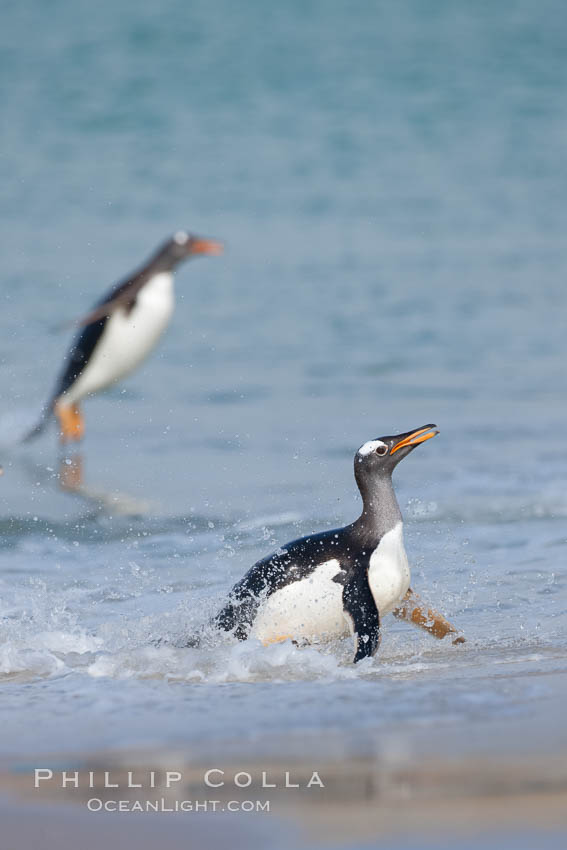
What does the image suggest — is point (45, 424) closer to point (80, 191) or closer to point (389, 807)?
point (389, 807)

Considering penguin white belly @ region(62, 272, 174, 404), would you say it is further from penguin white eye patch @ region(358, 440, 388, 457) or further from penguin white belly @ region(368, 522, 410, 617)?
penguin white belly @ region(368, 522, 410, 617)

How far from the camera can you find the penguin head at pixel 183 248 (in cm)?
956

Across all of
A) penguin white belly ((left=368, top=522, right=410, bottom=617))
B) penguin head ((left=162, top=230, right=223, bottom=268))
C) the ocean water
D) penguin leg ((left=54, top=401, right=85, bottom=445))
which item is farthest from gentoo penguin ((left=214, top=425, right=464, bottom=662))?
penguin head ((left=162, top=230, right=223, bottom=268))

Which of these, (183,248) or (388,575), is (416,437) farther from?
(183,248)

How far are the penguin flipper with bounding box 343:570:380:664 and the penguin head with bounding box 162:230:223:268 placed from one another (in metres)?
5.47

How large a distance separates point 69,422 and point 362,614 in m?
4.83

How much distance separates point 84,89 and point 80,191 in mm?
9667

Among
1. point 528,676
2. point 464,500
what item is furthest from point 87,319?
point 528,676

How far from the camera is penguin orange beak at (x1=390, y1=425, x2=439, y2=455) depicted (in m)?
4.50

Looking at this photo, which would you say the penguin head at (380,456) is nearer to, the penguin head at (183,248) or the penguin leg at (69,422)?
the penguin leg at (69,422)

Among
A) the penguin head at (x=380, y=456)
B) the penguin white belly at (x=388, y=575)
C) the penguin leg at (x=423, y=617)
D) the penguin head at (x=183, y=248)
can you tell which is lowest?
the penguin leg at (x=423, y=617)

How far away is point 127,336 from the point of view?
934cm

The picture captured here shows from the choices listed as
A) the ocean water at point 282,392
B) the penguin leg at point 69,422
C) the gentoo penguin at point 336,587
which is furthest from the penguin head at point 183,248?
the gentoo penguin at point 336,587

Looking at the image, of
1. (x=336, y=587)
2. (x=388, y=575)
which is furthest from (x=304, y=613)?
(x=388, y=575)
